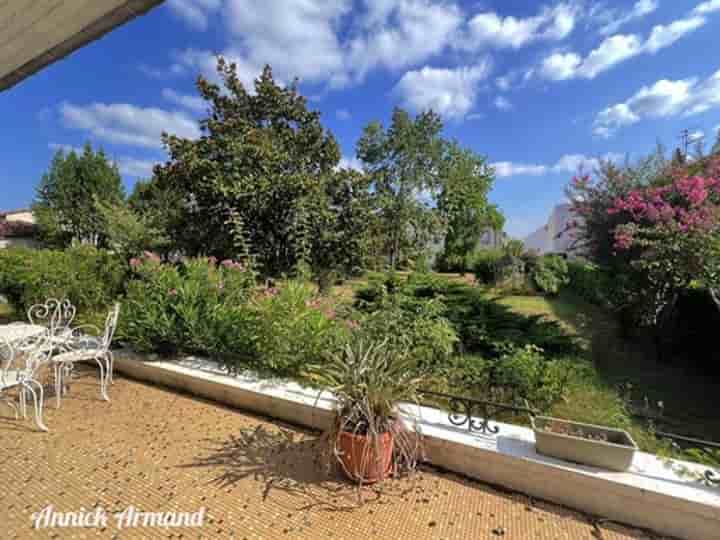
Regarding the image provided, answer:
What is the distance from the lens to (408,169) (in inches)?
577

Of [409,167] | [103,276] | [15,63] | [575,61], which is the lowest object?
[103,276]

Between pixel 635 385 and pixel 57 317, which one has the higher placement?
pixel 57 317

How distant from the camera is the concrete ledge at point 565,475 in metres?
1.47

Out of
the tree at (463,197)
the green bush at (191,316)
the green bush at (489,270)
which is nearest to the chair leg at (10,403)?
the green bush at (191,316)

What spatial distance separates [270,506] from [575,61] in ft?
21.3

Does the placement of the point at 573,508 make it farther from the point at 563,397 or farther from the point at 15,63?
the point at 15,63

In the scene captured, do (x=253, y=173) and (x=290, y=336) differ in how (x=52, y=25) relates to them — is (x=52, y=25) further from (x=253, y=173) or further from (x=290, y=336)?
(x=253, y=173)

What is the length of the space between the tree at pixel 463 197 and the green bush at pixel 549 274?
243 inches

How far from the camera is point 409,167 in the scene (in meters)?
14.7

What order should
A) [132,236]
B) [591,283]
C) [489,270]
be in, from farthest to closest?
1. [489,270]
2. [591,283]
3. [132,236]

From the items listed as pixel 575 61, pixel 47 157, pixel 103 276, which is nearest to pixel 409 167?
pixel 575 61

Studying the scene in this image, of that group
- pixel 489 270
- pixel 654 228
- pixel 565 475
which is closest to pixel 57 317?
pixel 565 475

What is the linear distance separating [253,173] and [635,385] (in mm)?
6937

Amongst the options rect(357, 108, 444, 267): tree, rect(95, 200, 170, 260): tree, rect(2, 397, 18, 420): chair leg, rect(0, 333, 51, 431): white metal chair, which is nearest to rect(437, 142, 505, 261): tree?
rect(357, 108, 444, 267): tree
